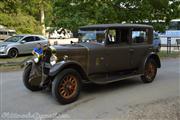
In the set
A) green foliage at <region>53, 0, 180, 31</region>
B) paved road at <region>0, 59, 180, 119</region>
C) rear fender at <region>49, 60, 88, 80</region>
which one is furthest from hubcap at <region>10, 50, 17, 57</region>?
rear fender at <region>49, 60, 88, 80</region>

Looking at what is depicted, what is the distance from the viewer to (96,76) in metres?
8.02

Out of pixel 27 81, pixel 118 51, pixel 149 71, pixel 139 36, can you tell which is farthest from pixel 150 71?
pixel 27 81

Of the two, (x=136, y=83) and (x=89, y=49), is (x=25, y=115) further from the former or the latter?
(x=136, y=83)

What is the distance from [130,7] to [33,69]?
1274cm

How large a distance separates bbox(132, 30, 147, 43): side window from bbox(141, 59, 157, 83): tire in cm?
70

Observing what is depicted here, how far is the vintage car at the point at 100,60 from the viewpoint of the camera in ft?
23.0

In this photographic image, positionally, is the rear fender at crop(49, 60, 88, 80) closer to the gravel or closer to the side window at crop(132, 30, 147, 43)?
the gravel

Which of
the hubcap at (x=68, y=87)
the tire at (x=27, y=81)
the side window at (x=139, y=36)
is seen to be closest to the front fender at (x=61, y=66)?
the hubcap at (x=68, y=87)

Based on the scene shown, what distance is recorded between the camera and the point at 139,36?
31.1 ft

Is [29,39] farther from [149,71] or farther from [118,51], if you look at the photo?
[118,51]

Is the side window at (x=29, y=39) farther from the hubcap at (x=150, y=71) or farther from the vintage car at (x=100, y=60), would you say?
the hubcap at (x=150, y=71)

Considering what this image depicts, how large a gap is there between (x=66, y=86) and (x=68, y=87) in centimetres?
6

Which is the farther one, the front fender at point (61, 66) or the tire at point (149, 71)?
the tire at point (149, 71)

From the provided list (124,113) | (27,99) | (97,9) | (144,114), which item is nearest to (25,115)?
(27,99)
